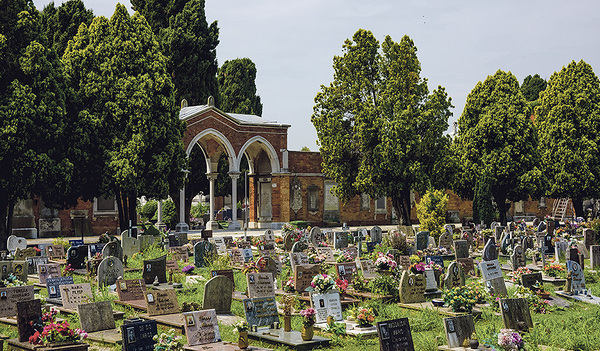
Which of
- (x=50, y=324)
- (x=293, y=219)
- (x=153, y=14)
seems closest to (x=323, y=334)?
(x=50, y=324)

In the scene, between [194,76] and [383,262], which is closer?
[383,262]

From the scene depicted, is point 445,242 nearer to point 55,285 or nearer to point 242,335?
point 55,285

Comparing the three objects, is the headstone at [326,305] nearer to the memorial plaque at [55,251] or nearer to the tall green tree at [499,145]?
the memorial plaque at [55,251]

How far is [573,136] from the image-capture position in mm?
38406

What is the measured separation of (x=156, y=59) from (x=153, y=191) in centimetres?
590

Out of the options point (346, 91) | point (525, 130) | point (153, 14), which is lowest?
point (525, 130)

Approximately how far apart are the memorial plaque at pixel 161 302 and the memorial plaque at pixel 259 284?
4.87 ft

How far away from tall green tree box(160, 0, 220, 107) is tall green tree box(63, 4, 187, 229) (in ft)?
45.4

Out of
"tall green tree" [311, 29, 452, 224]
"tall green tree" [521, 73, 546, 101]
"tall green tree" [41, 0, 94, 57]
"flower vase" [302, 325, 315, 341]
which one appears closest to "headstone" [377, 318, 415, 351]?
"flower vase" [302, 325, 315, 341]

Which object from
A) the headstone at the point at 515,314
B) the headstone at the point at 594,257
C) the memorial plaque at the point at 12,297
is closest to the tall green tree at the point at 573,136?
the headstone at the point at 594,257

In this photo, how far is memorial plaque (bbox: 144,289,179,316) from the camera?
1245cm

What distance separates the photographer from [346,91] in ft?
120

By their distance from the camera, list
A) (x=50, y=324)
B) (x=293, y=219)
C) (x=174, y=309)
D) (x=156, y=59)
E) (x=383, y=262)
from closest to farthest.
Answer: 1. (x=50, y=324)
2. (x=174, y=309)
3. (x=383, y=262)
4. (x=156, y=59)
5. (x=293, y=219)

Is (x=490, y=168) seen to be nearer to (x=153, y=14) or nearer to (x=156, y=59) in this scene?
(x=156, y=59)
